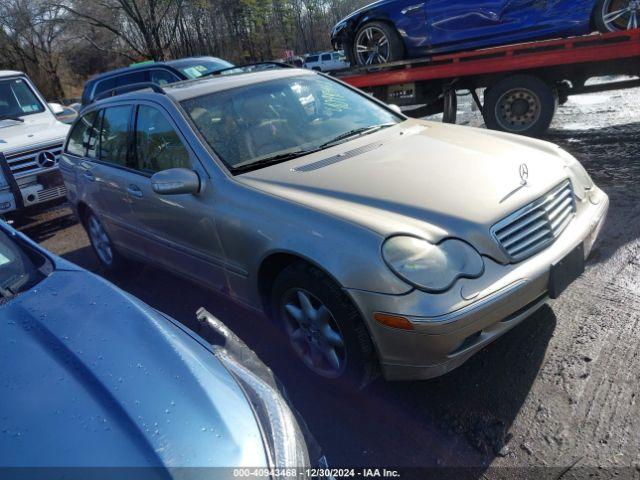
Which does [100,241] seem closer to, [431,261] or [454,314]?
[431,261]

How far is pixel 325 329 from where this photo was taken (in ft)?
8.59

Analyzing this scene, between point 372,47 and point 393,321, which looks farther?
point 372,47

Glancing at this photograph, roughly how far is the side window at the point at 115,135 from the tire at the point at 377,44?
473 centimetres

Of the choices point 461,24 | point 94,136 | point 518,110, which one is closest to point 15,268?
point 94,136

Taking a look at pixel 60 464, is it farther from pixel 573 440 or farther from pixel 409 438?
pixel 573 440

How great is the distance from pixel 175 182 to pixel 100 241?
229 centimetres

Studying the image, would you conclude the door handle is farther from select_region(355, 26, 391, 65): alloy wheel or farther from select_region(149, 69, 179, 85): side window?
select_region(149, 69, 179, 85): side window

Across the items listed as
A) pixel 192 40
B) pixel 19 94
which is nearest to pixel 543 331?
pixel 19 94

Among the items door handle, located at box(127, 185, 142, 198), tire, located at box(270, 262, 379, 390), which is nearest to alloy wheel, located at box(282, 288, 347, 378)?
tire, located at box(270, 262, 379, 390)

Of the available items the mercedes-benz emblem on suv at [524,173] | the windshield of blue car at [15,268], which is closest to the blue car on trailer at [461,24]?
the mercedes-benz emblem on suv at [524,173]

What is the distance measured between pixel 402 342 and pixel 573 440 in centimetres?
86

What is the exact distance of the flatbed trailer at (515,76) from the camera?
6.30 m

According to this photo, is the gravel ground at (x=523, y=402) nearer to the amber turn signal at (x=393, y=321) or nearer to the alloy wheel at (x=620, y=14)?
the amber turn signal at (x=393, y=321)

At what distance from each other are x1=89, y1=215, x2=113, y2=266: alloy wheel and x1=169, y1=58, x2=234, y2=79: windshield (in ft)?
16.9
